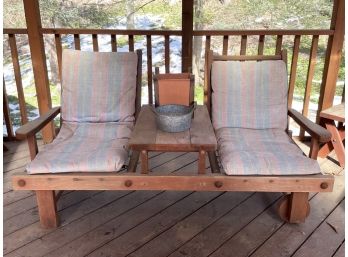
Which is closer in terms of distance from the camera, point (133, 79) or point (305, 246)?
point (305, 246)

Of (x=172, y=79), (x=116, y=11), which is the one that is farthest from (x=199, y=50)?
(x=172, y=79)

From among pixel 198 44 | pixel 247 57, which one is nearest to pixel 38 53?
pixel 247 57

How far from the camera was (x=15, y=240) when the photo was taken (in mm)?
1932

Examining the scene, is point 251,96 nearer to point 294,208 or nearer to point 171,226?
point 294,208

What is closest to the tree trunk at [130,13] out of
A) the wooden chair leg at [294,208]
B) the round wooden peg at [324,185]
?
the wooden chair leg at [294,208]

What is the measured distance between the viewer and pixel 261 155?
192cm

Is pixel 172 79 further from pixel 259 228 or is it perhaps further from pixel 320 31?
pixel 320 31

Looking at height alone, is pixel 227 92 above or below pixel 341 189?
above

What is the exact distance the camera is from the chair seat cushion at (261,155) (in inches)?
71.8

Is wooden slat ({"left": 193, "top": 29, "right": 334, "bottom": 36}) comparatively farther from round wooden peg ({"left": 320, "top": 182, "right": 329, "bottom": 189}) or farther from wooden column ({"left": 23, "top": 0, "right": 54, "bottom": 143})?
round wooden peg ({"left": 320, "top": 182, "right": 329, "bottom": 189})

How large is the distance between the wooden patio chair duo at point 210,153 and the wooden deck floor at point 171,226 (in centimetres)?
14

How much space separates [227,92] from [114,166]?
3.38ft

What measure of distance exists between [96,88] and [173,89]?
0.71 metres

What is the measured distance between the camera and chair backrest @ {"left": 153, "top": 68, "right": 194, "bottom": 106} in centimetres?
205
